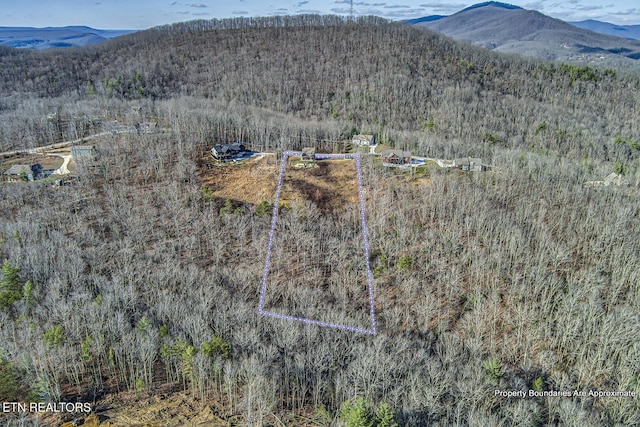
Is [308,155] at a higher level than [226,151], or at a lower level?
lower

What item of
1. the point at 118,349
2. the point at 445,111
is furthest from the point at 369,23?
the point at 118,349

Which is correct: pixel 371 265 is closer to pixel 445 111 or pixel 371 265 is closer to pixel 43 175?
pixel 43 175

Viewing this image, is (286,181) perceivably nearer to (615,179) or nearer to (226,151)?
(226,151)

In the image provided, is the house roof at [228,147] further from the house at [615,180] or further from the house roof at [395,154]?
the house at [615,180]

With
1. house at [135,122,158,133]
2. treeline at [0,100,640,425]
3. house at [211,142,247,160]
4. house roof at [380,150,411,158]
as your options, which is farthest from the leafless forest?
house at [211,142,247,160]

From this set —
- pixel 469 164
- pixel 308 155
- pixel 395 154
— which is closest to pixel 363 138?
pixel 395 154

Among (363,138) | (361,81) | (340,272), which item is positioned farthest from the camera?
(361,81)

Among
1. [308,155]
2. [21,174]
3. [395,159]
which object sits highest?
[308,155]
